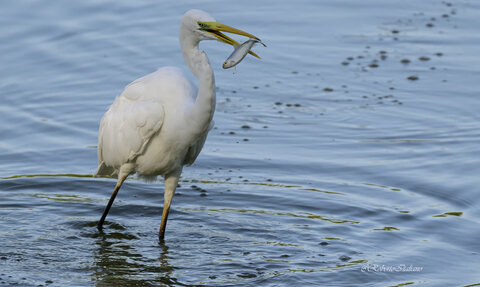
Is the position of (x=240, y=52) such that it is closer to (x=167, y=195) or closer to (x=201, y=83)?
(x=201, y=83)

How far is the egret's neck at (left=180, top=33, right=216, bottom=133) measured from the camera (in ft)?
21.0

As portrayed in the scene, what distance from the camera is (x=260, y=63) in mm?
11852

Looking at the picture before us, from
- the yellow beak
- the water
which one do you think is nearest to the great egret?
the yellow beak

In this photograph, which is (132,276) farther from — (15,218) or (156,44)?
(156,44)

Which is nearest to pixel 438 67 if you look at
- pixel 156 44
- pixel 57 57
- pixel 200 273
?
pixel 156 44

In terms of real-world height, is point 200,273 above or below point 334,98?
below

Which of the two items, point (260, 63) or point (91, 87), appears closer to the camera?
point (91, 87)

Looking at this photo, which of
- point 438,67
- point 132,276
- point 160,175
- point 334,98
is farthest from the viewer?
point 438,67

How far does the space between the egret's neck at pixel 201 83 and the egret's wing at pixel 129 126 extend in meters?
0.39

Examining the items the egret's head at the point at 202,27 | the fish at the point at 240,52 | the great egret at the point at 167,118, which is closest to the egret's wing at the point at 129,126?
the great egret at the point at 167,118

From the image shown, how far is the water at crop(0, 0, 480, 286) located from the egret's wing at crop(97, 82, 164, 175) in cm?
79

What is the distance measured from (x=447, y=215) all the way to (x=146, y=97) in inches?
115

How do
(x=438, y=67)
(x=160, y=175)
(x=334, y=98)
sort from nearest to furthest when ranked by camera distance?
1. (x=160, y=175)
2. (x=334, y=98)
3. (x=438, y=67)

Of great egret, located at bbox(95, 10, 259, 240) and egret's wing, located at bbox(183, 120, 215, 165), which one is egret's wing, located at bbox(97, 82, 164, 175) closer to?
great egret, located at bbox(95, 10, 259, 240)
